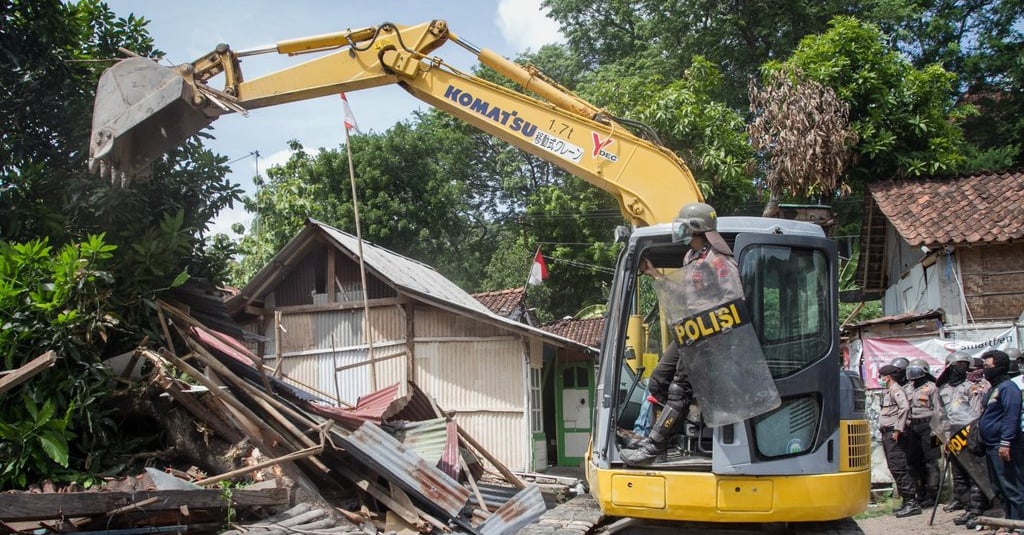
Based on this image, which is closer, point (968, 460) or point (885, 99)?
point (968, 460)

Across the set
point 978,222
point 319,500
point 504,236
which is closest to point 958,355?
point 978,222

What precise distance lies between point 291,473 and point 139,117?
3707 mm

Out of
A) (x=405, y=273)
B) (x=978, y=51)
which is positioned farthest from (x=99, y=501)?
(x=978, y=51)

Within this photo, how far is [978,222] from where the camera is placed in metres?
13.5

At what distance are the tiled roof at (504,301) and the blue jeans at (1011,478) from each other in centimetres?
1164

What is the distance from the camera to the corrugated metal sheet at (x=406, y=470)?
8547 millimetres

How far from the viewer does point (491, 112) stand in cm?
834

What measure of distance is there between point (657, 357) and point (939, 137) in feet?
52.3

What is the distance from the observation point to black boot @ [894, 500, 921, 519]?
1020 cm

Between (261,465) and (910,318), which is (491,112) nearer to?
(261,465)

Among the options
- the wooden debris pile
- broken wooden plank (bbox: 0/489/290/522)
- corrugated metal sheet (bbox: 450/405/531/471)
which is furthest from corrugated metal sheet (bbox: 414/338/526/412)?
broken wooden plank (bbox: 0/489/290/522)

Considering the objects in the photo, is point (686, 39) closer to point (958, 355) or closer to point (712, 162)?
point (712, 162)

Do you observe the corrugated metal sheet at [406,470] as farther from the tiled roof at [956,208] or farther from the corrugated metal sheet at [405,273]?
the tiled roof at [956,208]

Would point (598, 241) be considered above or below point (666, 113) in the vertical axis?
below
